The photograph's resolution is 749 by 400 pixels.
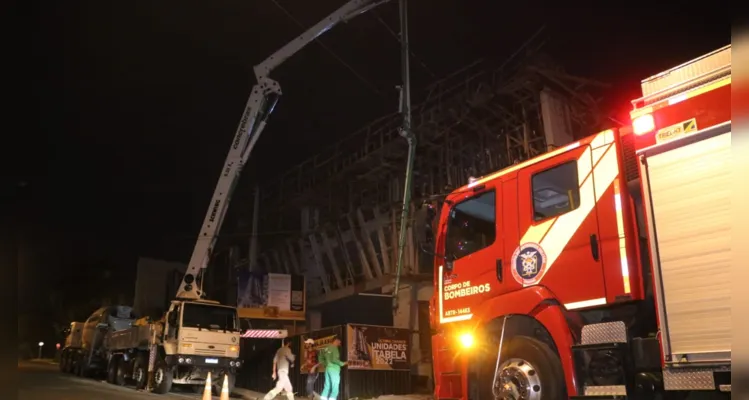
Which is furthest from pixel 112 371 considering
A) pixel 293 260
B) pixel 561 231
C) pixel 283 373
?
pixel 561 231

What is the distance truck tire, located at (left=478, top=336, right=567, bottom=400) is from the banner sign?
369 inches

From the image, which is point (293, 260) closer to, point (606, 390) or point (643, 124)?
point (606, 390)

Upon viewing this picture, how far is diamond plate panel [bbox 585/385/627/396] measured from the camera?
16.7ft

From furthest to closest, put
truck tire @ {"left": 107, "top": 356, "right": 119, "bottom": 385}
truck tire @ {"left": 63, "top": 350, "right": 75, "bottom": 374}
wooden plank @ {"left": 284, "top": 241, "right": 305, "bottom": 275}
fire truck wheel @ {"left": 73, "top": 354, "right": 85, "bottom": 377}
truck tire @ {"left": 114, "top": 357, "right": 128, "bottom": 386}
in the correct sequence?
wooden plank @ {"left": 284, "top": 241, "right": 305, "bottom": 275} → truck tire @ {"left": 63, "top": 350, "right": 75, "bottom": 374} → fire truck wheel @ {"left": 73, "top": 354, "right": 85, "bottom": 377} → truck tire @ {"left": 107, "top": 356, "right": 119, "bottom": 385} → truck tire @ {"left": 114, "top": 357, "right": 128, "bottom": 386}

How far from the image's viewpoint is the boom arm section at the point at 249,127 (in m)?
17.3

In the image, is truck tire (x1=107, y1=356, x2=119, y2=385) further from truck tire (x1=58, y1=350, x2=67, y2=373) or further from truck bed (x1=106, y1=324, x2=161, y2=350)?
truck tire (x1=58, y1=350, x2=67, y2=373)

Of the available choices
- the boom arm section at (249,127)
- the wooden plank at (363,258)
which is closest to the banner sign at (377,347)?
the boom arm section at (249,127)

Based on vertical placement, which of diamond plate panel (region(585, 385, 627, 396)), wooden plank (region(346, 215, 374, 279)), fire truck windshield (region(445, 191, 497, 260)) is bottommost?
diamond plate panel (region(585, 385, 627, 396))

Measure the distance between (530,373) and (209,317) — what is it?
12146 mm

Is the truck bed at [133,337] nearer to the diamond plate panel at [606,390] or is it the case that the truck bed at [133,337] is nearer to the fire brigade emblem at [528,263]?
the fire brigade emblem at [528,263]

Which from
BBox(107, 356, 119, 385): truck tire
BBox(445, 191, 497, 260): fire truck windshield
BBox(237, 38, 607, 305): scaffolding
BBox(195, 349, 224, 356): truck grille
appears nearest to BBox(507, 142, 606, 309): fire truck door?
BBox(445, 191, 497, 260): fire truck windshield

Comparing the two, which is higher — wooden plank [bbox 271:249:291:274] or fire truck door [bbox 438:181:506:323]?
wooden plank [bbox 271:249:291:274]

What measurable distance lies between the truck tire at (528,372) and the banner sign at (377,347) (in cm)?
938

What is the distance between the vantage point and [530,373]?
5.75 m
